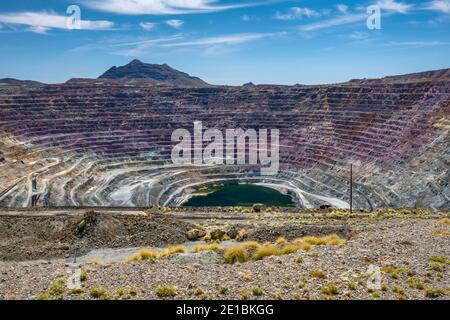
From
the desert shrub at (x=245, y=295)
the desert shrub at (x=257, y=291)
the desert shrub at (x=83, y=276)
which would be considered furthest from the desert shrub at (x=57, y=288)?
the desert shrub at (x=257, y=291)

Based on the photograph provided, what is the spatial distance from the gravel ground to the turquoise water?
215ft

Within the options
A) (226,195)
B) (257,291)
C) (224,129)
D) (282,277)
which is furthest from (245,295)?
(224,129)

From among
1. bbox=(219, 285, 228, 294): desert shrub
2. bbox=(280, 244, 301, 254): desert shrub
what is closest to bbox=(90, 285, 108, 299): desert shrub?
bbox=(219, 285, 228, 294): desert shrub

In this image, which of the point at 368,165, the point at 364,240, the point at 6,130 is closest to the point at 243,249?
the point at 364,240

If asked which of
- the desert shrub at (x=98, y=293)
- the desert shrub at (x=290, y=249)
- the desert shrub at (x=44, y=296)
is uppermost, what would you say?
the desert shrub at (x=98, y=293)

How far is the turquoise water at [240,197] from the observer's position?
93562mm

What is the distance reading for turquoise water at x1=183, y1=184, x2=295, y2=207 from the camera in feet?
307

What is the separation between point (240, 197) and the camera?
99.9m

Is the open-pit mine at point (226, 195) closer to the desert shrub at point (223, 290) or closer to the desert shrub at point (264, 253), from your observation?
the desert shrub at point (264, 253)

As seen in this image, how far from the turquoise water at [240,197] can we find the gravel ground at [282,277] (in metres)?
65.5

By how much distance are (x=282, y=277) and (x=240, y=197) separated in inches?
3073

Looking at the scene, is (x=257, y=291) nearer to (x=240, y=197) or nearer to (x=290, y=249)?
(x=290, y=249)

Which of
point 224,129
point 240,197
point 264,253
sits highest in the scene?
point 224,129
